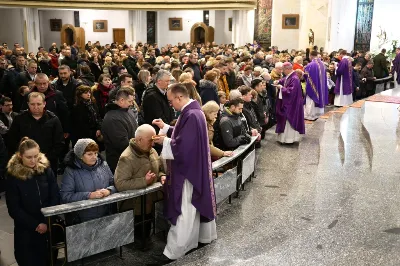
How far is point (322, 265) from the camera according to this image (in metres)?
4.66

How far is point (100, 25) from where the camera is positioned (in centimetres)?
2962

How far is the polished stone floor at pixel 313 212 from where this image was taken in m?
4.89

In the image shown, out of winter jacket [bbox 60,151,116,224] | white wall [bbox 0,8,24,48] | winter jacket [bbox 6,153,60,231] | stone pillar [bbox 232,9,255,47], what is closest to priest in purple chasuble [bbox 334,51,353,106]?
winter jacket [bbox 60,151,116,224]

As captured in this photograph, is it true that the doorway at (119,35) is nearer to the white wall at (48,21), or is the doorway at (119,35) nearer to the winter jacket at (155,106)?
the white wall at (48,21)

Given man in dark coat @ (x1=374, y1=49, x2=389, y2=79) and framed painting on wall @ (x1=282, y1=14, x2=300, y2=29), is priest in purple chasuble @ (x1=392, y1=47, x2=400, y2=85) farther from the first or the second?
framed painting on wall @ (x1=282, y1=14, x2=300, y2=29)

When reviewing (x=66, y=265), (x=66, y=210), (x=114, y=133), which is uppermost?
(x=114, y=133)

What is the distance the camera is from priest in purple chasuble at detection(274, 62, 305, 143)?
30.4ft

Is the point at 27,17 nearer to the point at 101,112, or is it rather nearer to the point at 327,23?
the point at 327,23

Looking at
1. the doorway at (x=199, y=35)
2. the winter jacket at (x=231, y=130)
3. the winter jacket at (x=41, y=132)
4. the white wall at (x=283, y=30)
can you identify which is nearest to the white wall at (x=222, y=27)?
the doorway at (x=199, y=35)

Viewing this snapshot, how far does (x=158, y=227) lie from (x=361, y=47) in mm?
24793

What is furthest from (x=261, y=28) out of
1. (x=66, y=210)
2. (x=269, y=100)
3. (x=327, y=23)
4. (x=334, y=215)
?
(x=66, y=210)

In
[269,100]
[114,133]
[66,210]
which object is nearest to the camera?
[66,210]

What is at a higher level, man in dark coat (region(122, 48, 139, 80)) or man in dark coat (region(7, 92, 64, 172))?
man in dark coat (region(122, 48, 139, 80))

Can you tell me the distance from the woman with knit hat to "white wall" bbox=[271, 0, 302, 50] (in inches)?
818
